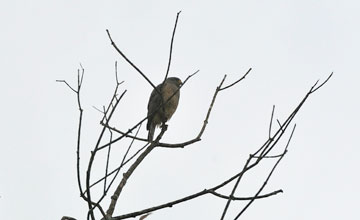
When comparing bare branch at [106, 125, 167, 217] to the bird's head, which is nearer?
bare branch at [106, 125, 167, 217]

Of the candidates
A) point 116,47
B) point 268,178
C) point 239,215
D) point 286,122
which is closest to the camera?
point 239,215

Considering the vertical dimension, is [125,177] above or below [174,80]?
below

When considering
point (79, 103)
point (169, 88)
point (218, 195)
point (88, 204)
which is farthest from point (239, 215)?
point (169, 88)

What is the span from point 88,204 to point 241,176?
76 cm

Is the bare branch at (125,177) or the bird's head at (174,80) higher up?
the bird's head at (174,80)

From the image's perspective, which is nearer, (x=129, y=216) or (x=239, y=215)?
(x=239, y=215)

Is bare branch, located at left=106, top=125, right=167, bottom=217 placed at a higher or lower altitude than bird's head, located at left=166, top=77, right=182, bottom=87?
lower

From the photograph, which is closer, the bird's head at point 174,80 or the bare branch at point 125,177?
the bare branch at point 125,177

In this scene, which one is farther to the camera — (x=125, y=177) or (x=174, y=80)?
(x=174, y=80)

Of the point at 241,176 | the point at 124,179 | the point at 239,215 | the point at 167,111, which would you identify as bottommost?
the point at 239,215

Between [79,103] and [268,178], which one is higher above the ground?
[79,103]

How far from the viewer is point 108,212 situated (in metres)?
2.82

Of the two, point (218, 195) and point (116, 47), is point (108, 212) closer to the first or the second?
point (218, 195)

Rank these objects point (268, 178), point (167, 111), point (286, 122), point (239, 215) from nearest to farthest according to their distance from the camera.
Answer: point (239, 215) → point (268, 178) → point (286, 122) → point (167, 111)
